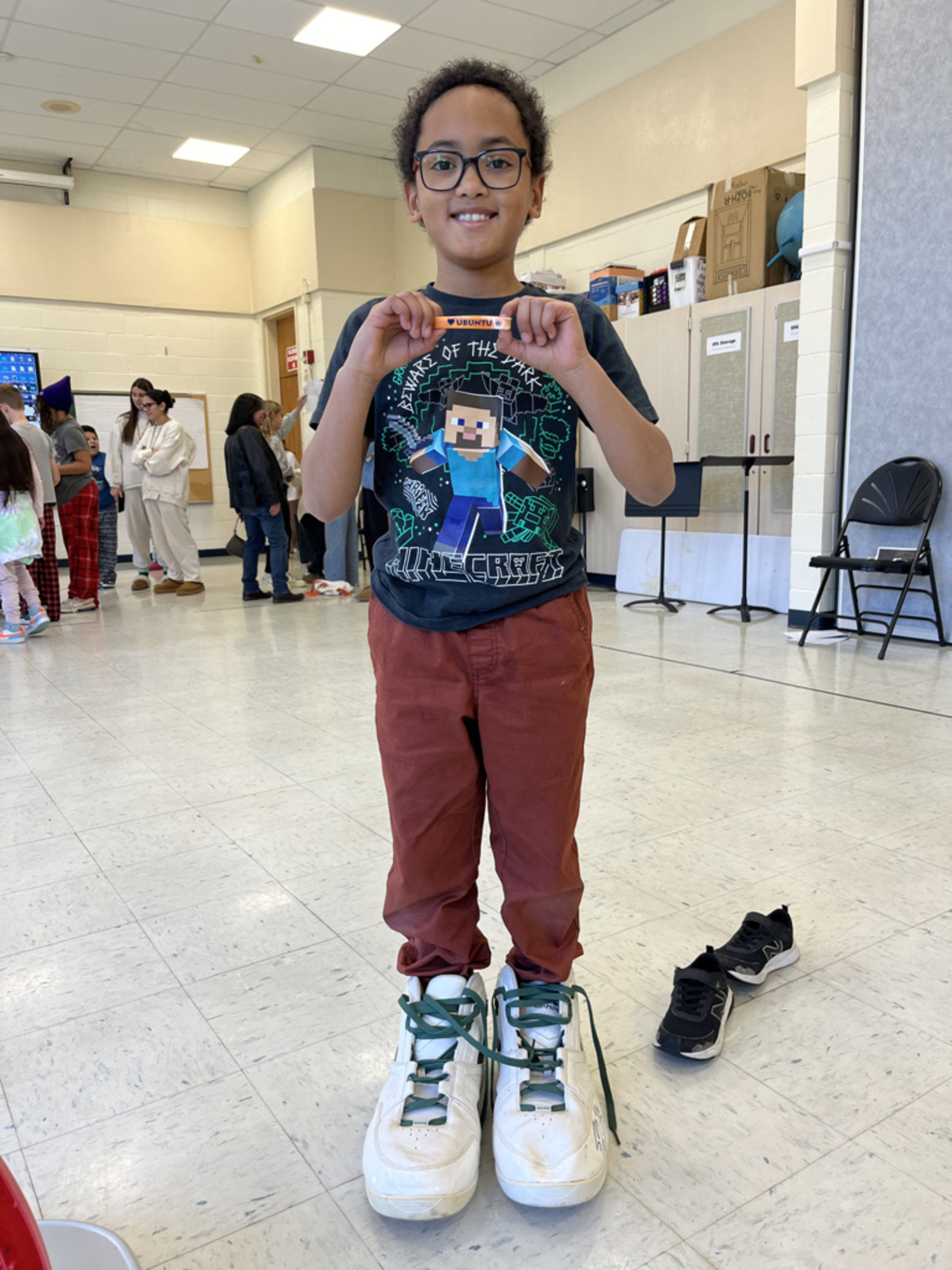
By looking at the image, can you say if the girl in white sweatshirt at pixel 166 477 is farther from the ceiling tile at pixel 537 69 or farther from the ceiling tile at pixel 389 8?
the ceiling tile at pixel 537 69

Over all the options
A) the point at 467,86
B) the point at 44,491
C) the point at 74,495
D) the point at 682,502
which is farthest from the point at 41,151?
the point at 467,86

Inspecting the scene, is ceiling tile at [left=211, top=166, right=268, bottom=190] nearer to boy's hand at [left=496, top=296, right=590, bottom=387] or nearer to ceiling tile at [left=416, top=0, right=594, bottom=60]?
ceiling tile at [left=416, top=0, right=594, bottom=60]

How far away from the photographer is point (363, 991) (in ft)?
4.67

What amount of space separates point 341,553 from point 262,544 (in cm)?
57

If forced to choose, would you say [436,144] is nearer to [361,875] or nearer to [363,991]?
[363,991]

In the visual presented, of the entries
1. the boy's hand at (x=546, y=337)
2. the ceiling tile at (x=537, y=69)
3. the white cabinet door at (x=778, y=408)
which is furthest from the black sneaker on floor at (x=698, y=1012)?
the ceiling tile at (x=537, y=69)

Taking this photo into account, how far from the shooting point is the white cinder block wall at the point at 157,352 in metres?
8.77

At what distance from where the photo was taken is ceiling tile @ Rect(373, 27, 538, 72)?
20.9ft

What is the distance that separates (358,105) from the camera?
7.52 meters

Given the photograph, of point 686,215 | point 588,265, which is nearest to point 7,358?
point 588,265

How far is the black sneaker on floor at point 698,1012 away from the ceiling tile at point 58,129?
868 cm

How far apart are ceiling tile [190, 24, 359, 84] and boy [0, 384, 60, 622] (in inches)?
114

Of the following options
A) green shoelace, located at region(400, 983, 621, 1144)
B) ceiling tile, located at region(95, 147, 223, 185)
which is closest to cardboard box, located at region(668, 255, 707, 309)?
green shoelace, located at region(400, 983, 621, 1144)

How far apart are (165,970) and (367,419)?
3.21 feet
